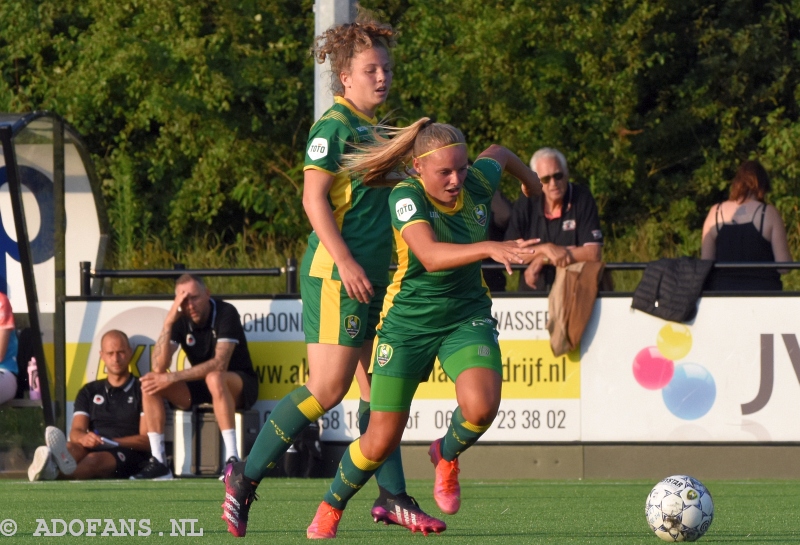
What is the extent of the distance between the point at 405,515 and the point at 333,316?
3.16 feet

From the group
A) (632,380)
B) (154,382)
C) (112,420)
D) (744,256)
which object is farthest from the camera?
(112,420)

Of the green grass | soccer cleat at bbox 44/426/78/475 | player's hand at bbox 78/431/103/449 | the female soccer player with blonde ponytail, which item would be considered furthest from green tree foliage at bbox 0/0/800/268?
the female soccer player with blonde ponytail

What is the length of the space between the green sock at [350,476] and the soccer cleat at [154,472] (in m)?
4.80

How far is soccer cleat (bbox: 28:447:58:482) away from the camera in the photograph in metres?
10.4

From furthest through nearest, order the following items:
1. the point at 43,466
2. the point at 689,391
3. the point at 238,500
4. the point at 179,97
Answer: the point at 179,97 → the point at 689,391 → the point at 43,466 → the point at 238,500

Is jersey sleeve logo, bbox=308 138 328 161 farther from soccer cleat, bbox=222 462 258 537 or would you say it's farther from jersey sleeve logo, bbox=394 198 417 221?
soccer cleat, bbox=222 462 258 537

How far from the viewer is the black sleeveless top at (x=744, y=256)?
10.6m

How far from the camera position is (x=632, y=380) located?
34.9ft

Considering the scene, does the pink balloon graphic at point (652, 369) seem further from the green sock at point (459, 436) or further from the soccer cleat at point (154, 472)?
the green sock at point (459, 436)

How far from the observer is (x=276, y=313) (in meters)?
11.3

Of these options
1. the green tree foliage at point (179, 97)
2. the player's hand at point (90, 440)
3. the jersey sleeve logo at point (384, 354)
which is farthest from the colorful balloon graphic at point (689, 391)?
the green tree foliage at point (179, 97)

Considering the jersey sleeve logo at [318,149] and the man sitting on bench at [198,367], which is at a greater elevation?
the jersey sleeve logo at [318,149]

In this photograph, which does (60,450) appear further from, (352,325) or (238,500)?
(352,325)

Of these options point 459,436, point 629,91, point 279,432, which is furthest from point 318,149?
point 629,91
